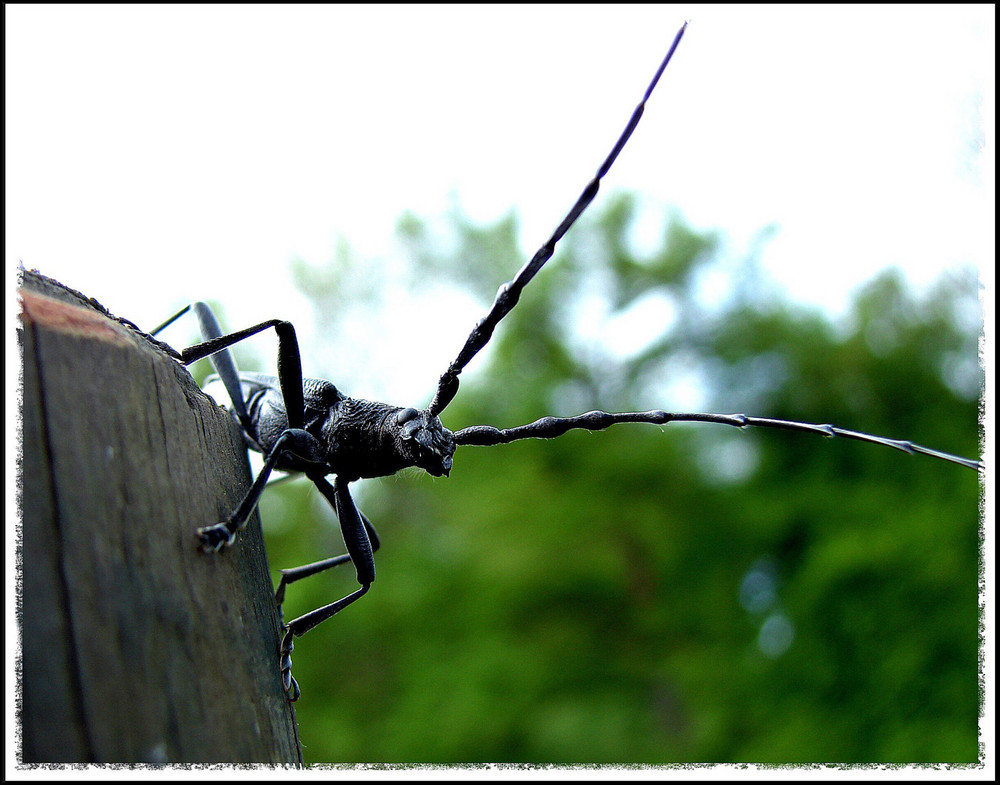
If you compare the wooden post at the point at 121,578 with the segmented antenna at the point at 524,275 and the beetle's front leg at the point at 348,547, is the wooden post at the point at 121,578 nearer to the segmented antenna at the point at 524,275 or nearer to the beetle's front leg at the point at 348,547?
the beetle's front leg at the point at 348,547

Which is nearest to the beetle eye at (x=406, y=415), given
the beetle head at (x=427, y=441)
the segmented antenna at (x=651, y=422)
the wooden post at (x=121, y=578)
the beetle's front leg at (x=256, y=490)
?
the beetle head at (x=427, y=441)

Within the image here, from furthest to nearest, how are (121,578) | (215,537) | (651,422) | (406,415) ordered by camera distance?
(406,415), (651,422), (215,537), (121,578)

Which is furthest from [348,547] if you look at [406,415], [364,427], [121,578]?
[121,578]

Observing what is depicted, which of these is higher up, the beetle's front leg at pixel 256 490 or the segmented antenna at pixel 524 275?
the segmented antenna at pixel 524 275

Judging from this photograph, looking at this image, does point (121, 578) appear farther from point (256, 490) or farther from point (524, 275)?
point (524, 275)

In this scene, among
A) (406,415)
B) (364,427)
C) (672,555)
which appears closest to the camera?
(406,415)

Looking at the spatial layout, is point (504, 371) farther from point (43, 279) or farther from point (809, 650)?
point (43, 279)
